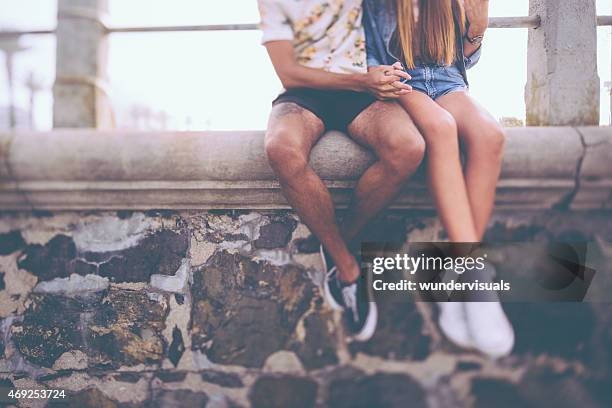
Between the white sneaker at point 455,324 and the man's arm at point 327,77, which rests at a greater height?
the man's arm at point 327,77

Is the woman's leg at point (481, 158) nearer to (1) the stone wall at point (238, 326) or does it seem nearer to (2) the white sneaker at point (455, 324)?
(1) the stone wall at point (238, 326)

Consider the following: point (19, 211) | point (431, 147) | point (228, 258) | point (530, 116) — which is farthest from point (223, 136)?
point (530, 116)

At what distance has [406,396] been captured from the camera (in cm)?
137

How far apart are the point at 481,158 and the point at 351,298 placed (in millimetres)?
652

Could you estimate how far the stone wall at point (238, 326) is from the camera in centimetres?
135

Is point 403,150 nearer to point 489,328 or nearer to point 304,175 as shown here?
point 304,175

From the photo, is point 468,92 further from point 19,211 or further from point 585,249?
point 19,211

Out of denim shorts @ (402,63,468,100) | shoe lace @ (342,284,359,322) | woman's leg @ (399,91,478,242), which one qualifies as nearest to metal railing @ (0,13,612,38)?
denim shorts @ (402,63,468,100)

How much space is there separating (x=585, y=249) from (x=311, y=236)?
0.98 m

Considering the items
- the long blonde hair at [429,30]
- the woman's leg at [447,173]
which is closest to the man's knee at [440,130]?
the woman's leg at [447,173]

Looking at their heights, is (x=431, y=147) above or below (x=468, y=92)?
below

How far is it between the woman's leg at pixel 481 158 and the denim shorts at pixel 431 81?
0.15 meters

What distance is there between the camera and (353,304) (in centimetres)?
137

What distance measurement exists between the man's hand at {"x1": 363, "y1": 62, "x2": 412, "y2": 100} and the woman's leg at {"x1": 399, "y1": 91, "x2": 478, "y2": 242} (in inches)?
4.1
